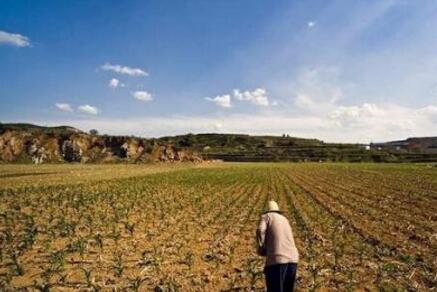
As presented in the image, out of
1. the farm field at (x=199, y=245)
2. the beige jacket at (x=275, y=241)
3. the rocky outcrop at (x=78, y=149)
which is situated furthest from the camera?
the rocky outcrop at (x=78, y=149)

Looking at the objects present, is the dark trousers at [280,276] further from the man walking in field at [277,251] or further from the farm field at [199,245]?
the farm field at [199,245]

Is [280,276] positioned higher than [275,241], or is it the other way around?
[275,241]

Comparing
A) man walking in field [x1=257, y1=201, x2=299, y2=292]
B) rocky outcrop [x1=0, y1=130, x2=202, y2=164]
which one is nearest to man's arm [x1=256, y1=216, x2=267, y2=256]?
man walking in field [x1=257, y1=201, x2=299, y2=292]

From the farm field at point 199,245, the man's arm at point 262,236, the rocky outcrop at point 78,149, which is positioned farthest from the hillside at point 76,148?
the man's arm at point 262,236

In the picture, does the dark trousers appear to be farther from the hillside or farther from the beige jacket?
the hillside

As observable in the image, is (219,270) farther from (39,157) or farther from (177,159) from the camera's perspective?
(177,159)

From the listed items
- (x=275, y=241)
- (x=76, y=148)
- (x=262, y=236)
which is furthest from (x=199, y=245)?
(x=76, y=148)

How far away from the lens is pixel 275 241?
6.40 m

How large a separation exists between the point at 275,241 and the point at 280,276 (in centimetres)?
53

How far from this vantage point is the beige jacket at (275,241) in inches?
250

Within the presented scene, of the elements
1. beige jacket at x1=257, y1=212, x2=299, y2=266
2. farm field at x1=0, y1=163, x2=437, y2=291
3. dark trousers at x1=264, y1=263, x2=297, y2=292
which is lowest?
farm field at x1=0, y1=163, x2=437, y2=291

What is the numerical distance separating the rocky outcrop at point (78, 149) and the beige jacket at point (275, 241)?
86.5 meters

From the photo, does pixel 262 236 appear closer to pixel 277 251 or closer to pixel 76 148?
pixel 277 251

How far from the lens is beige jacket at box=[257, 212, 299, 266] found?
6359 mm
